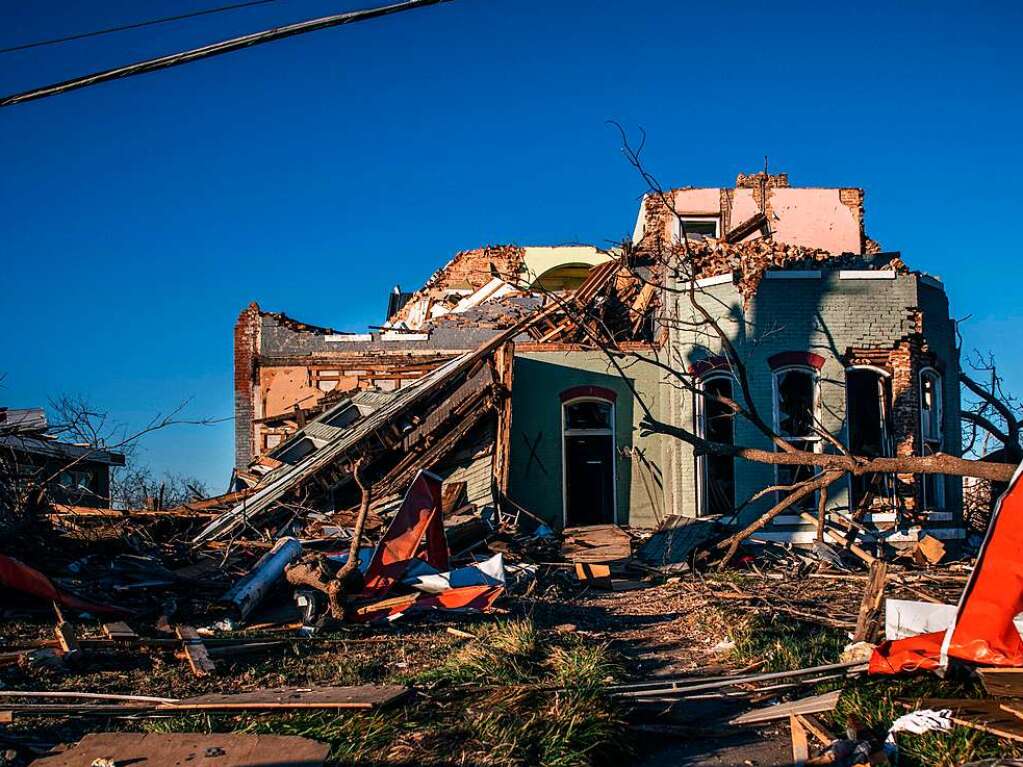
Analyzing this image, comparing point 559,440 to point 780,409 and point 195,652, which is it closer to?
point 780,409

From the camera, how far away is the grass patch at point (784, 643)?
739 cm

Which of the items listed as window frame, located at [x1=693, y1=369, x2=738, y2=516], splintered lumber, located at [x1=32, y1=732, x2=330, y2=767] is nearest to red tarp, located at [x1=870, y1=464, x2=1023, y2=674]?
splintered lumber, located at [x1=32, y1=732, x2=330, y2=767]

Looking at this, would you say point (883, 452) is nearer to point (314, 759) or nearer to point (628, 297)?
point (628, 297)

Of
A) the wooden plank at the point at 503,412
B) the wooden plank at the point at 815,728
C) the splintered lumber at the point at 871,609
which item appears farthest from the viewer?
the wooden plank at the point at 503,412

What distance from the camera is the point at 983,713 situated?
18.5ft

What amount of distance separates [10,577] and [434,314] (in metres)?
16.3

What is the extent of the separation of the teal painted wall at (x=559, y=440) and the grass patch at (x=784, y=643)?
877cm

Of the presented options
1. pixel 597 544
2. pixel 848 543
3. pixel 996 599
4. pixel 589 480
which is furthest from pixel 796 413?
pixel 996 599

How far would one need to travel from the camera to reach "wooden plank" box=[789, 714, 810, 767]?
5406 millimetres

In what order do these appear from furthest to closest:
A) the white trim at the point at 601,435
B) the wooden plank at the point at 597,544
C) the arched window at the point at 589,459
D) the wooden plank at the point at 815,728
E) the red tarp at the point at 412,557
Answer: the arched window at the point at 589,459 < the white trim at the point at 601,435 < the wooden plank at the point at 597,544 < the red tarp at the point at 412,557 < the wooden plank at the point at 815,728

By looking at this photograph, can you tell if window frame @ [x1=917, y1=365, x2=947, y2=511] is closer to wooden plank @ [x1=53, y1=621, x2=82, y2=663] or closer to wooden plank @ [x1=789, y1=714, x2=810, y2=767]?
wooden plank @ [x1=789, y1=714, x2=810, y2=767]

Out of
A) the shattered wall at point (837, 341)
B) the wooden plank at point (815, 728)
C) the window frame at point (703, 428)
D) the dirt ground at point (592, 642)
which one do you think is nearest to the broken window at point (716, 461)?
the window frame at point (703, 428)

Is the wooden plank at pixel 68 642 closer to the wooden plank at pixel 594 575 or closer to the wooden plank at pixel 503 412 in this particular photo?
the wooden plank at pixel 594 575

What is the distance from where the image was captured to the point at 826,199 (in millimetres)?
26688
